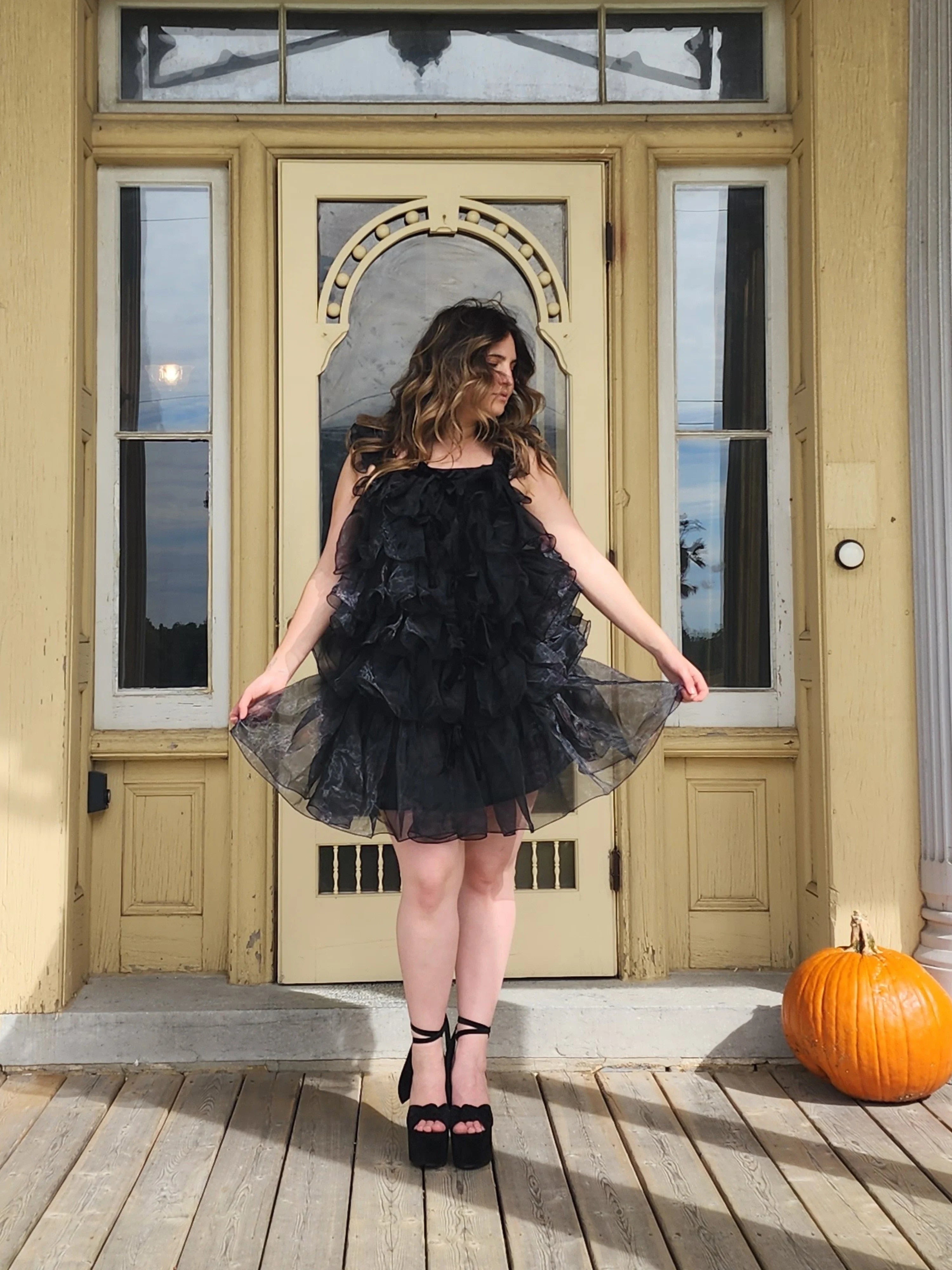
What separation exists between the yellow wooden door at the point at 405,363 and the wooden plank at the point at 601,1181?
538 millimetres

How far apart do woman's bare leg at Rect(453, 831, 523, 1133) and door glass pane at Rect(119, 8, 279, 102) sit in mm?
2291

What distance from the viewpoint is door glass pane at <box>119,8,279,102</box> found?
3.37 m

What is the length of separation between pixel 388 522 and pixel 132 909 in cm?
159

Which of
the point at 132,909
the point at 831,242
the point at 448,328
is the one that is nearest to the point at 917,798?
the point at 831,242

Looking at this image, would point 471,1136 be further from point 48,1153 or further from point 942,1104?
point 942,1104

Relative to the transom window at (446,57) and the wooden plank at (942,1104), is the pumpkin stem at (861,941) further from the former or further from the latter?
the transom window at (446,57)

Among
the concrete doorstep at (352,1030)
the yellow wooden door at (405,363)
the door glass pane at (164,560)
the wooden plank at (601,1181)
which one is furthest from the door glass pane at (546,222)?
the wooden plank at (601,1181)

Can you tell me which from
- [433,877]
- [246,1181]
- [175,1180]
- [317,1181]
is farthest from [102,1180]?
[433,877]

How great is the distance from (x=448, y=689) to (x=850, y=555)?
4.47 feet

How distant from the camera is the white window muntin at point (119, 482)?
335 cm

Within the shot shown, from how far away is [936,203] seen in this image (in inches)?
122

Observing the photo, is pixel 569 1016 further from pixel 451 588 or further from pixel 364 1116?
pixel 451 588

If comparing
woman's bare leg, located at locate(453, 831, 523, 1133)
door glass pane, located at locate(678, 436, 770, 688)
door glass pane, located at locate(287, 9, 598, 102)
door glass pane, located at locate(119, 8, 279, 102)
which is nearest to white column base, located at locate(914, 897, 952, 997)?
door glass pane, located at locate(678, 436, 770, 688)

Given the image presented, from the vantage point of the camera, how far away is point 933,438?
3.08 meters
